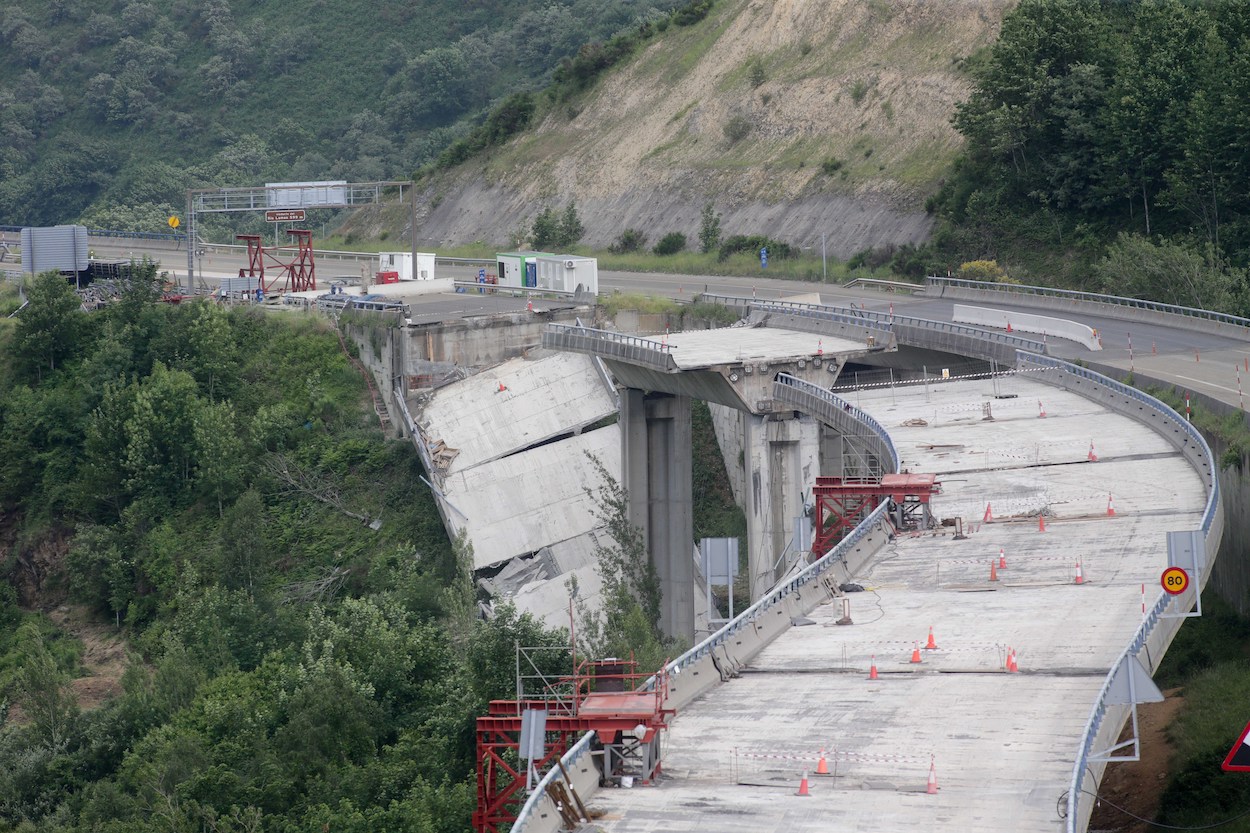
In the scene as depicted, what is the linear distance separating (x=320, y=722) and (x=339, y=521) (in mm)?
26930

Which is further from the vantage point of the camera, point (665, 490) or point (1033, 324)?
point (665, 490)

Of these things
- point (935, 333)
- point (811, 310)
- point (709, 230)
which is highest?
point (709, 230)

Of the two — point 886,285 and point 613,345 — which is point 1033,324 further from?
point 886,285

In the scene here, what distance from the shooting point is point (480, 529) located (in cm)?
6619

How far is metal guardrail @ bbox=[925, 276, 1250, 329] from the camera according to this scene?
208 feet

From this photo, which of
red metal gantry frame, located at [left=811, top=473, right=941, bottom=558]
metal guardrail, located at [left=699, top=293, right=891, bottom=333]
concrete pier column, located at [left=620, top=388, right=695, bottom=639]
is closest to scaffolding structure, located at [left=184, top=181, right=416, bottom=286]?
metal guardrail, located at [left=699, top=293, right=891, bottom=333]

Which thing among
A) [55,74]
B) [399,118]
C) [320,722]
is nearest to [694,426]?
[320,722]

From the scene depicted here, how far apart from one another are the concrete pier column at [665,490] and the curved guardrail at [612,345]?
2.48 m

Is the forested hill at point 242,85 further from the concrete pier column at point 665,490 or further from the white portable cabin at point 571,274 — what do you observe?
the concrete pier column at point 665,490

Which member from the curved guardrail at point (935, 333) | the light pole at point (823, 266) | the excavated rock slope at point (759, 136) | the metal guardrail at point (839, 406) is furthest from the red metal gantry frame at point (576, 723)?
the excavated rock slope at point (759, 136)

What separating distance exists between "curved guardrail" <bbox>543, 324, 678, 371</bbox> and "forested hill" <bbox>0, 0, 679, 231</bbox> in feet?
285

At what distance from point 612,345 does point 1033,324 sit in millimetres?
14015

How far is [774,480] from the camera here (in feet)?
184

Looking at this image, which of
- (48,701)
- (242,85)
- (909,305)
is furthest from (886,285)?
(242,85)
